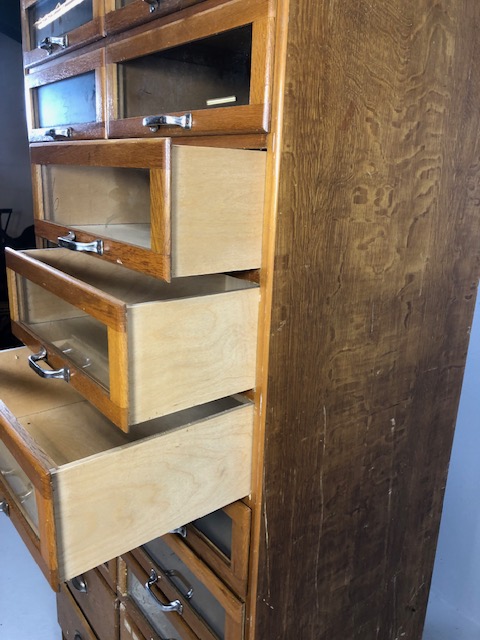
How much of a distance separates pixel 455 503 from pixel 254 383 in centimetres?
100

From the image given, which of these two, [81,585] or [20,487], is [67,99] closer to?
[20,487]

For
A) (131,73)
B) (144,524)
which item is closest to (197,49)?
(131,73)

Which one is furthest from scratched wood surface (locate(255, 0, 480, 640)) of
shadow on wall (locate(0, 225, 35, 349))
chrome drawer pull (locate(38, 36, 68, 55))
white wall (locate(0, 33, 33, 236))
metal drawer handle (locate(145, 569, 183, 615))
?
white wall (locate(0, 33, 33, 236))

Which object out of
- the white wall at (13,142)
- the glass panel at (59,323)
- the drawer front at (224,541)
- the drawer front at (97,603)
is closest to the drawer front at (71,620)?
the drawer front at (97,603)

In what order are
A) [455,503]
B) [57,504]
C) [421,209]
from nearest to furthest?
1. [57,504]
2. [421,209]
3. [455,503]

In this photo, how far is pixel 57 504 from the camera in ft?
2.13

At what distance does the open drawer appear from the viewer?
66cm

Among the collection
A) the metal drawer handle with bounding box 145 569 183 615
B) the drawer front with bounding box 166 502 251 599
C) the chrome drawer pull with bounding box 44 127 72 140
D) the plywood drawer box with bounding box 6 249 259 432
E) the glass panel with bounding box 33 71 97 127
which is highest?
the glass panel with bounding box 33 71 97 127

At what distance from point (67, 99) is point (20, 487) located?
0.79 metres

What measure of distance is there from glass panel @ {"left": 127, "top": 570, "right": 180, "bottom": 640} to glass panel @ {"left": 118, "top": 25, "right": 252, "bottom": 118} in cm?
98

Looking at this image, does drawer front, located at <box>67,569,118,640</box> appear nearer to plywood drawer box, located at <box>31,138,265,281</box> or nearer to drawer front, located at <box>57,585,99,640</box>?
drawer front, located at <box>57,585,99,640</box>

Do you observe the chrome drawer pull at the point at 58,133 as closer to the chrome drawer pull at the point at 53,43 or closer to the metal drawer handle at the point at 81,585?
the chrome drawer pull at the point at 53,43

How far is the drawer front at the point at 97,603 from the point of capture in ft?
4.09

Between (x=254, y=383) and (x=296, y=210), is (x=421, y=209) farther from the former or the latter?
(x=254, y=383)
